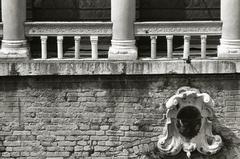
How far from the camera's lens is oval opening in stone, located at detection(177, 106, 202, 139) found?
1285 centimetres

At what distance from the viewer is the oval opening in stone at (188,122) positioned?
12.9m

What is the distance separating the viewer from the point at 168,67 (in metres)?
12.7

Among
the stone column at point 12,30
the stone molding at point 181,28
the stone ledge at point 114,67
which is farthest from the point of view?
the stone molding at point 181,28

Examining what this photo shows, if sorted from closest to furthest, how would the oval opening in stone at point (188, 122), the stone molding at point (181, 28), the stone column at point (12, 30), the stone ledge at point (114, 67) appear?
the stone ledge at point (114, 67), the oval opening in stone at point (188, 122), the stone column at point (12, 30), the stone molding at point (181, 28)

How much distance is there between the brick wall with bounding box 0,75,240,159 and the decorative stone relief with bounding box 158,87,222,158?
0.72ft

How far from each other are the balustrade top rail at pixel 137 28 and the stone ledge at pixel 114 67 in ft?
2.50

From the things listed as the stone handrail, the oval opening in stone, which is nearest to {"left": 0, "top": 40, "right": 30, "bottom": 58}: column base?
the stone handrail

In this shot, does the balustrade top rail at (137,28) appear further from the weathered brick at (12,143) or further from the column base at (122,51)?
the weathered brick at (12,143)

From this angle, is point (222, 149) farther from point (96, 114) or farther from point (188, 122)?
point (96, 114)

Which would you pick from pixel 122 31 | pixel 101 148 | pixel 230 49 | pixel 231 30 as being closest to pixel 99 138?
pixel 101 148

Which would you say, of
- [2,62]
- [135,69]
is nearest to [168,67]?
[135,69]

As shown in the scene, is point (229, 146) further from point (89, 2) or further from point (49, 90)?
point (89, 2)

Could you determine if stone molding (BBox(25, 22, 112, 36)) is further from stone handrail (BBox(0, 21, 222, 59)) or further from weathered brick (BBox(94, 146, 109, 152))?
weathered brick (BBox(94, 146, 109, 152))

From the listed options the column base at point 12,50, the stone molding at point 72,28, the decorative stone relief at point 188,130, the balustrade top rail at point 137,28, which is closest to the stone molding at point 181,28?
the balustrade top rail at point 137,28
